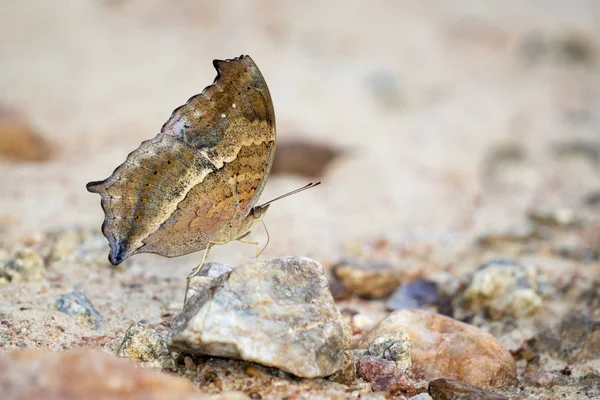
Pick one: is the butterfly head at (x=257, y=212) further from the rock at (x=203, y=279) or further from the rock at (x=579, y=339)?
the rock at (x=579, y=339)

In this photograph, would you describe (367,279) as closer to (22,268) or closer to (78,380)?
(22,268)

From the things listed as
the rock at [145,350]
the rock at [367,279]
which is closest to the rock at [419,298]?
the rock at [367,279]

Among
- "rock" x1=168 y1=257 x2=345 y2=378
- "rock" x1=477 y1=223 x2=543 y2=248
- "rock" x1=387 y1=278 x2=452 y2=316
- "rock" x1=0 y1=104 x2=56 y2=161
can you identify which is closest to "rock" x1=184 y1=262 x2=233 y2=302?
"rock" x1=168 y1=257 x2=345 y2=378

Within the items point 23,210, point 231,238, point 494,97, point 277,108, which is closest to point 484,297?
point 231,238

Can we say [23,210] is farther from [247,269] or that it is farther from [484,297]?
[484,297]

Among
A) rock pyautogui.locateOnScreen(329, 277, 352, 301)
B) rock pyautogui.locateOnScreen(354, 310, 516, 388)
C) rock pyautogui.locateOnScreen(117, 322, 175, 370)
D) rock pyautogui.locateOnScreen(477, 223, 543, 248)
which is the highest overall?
rock pyautogui.locateOnScreen(117, 322, 175, 370)

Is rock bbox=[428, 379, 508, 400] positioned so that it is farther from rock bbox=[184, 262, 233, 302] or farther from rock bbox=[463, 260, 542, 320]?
rock bbox=[463, 260, 542, 320]
